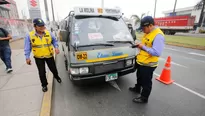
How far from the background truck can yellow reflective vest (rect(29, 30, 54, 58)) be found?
2528 cm

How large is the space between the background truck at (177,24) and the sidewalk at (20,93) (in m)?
25.4

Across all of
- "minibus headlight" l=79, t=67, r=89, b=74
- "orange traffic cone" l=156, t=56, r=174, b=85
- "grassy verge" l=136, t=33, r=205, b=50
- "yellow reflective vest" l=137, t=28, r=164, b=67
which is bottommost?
"orange traffic cone" l=156, t=56, r=174, b=85

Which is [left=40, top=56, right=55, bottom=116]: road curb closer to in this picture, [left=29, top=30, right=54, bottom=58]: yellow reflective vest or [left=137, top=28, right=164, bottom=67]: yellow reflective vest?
[left=29, top=30, right=54, bottom=58]: yellow reflective vest

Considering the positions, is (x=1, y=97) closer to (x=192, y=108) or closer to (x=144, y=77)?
(x=144, y=77)

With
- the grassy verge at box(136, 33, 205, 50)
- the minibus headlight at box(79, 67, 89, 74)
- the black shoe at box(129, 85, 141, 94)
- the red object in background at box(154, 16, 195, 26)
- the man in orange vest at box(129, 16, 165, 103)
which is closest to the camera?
the man in orange vest at box(129, 16, 165, 103)

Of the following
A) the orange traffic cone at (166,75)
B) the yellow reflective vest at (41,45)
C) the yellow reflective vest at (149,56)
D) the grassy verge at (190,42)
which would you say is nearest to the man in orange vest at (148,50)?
the yellow reflective vest at (149,56)

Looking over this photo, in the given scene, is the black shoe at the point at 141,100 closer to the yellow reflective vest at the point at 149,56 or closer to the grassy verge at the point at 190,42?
the yellow reflective vest at the point at 149,56

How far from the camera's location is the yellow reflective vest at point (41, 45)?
2628 mm

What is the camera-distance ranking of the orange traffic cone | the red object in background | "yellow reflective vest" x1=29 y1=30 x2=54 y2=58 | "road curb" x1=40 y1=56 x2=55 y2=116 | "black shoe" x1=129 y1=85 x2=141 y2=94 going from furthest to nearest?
the red object in background → the orange traffic cone → "black shoe" x1=129 y1=85 x2=141 y2=94 → "yellow reflective vest" x1=29 y1=30 x2=54 y2=58 → "road curb" x1=40 y1=56 x2=55 y2=116

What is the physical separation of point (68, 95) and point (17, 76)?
223 centimetres

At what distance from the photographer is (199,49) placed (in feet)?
27.7

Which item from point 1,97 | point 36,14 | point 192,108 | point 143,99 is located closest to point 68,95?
point 1,97

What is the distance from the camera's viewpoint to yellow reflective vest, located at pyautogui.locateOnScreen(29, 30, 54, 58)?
8.62 ft

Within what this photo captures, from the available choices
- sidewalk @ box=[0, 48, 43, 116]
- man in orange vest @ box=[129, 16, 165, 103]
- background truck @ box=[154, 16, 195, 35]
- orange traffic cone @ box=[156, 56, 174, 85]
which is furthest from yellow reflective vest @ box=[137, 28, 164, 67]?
background truck @ box=[154, 16, 195, 35]
